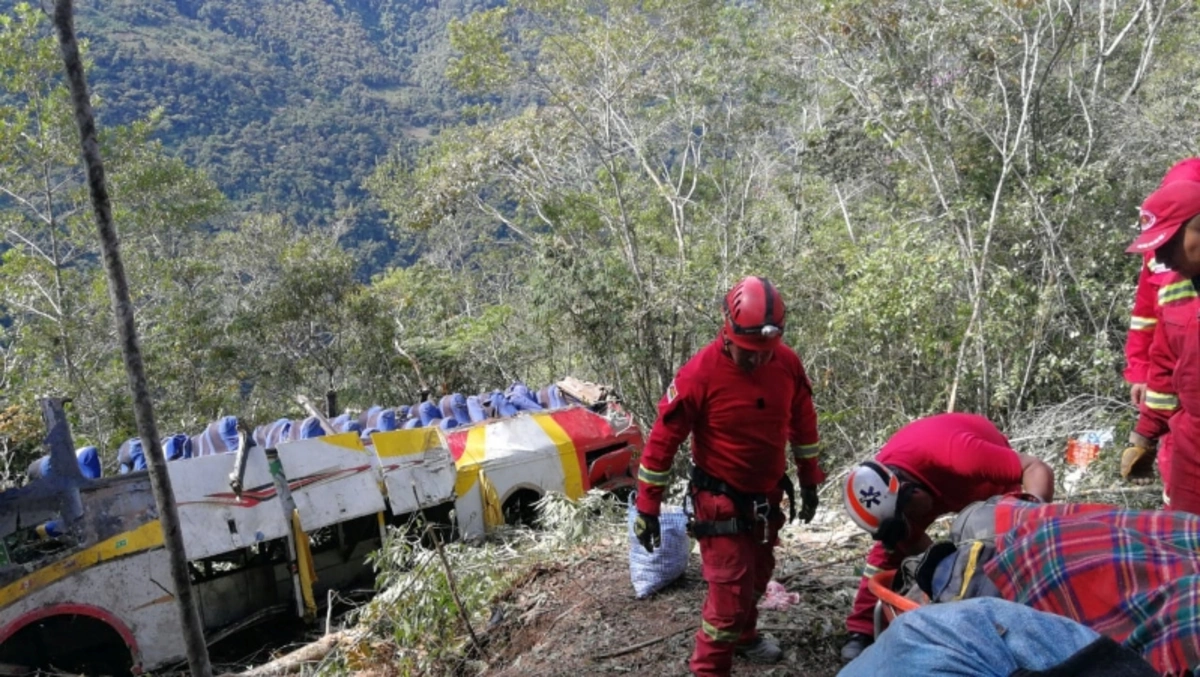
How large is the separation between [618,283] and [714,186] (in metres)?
7.25

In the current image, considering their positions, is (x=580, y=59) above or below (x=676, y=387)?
above

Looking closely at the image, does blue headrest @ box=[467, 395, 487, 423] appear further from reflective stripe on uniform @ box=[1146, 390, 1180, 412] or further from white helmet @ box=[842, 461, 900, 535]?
reflective stripe on uniform @ box=[1146, 390, 1180, 412]

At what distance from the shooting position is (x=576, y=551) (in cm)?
546

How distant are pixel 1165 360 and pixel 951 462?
942 mm

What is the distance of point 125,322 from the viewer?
311 centimetres

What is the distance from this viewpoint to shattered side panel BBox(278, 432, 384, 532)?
6.86 meters

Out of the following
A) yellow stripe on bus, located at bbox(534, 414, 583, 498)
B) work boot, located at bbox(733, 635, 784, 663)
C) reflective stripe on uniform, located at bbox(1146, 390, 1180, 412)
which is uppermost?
reflective stripe on uniform, located at bbox(1146, 390, 1180, 412)

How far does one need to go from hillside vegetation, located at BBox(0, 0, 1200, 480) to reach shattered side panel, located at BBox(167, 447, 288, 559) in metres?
5.31

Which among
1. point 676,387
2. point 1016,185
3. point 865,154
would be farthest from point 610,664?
point 865,154

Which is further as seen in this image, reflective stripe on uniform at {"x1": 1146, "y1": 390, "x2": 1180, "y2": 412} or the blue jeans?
reflective stripe on uniform at {"x1": 1146, "y1": 390, "x2": 1180, "y2": 412}

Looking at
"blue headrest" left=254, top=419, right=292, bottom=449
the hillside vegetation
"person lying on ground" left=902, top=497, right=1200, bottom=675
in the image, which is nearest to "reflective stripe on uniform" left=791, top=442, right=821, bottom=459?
"person lying on ground" left=902, top=497, right=1200, bottom=675

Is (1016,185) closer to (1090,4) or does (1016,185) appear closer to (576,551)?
(1090,4)

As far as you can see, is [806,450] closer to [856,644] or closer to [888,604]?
[856,644]

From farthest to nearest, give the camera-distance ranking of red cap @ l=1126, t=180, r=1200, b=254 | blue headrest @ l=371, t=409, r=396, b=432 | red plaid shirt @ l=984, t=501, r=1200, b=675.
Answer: blue headrest @ l=371, t=409, r=396, b=432
red cap @ l=1126, t=180, r=1200, b=254
red plaid shirt @ l=984, t=501, r=1200, b=675
